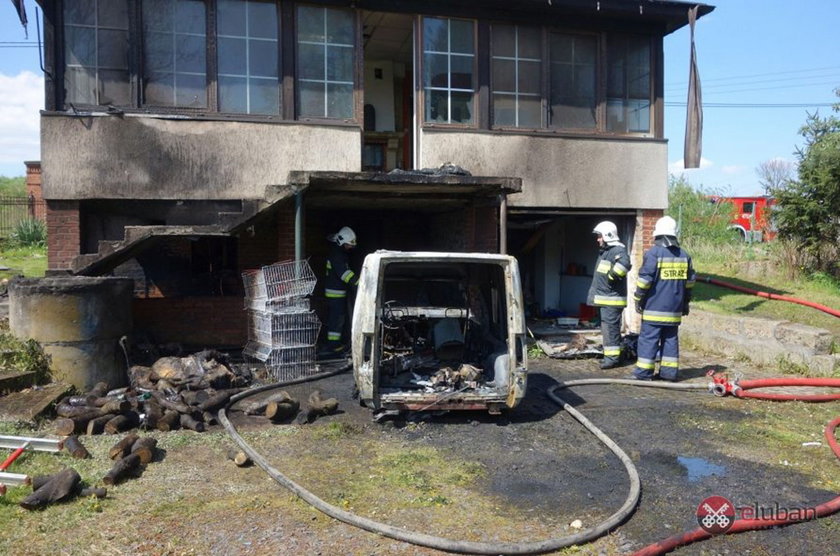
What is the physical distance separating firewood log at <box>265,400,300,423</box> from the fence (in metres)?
21.8

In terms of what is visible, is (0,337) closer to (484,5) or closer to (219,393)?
(219,393)

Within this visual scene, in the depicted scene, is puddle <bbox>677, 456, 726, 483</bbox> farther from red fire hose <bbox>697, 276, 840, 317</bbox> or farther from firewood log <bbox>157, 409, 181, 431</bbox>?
red fire hose <bbox>697, 276, 840, 317</bbox>

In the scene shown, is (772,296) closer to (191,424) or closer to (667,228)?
(667,228)

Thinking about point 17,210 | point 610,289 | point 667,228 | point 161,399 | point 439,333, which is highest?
point 17,210

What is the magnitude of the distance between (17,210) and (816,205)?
2615cm

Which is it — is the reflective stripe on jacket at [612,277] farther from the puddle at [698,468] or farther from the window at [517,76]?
the puddle at [698,468]

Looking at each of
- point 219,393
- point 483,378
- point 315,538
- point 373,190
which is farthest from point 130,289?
point 315,538

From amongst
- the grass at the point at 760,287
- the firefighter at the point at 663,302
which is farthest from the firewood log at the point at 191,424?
the grass at the point at 760,287

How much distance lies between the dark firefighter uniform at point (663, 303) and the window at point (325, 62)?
16.5ft

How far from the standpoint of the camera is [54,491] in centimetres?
415

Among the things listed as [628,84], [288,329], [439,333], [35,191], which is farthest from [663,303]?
[35,191]

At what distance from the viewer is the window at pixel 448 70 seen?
34.3 feet

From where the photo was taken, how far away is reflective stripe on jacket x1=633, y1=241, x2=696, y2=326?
8.05 m

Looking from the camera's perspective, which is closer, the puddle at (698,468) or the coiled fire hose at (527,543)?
the coiled fire hose at (527,543)
